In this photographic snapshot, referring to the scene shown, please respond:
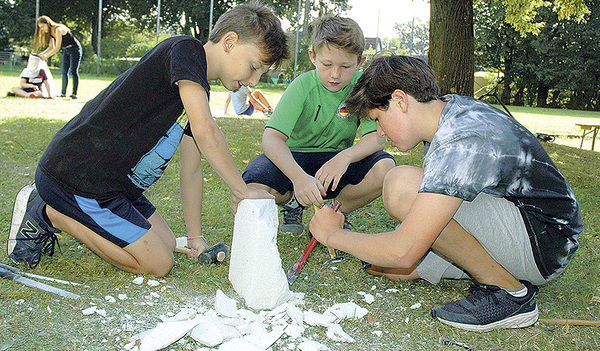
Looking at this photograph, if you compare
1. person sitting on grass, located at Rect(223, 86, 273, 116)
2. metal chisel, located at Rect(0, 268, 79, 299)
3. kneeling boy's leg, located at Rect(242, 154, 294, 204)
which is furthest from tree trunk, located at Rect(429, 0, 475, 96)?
metal chisel, located at Rect(0, 268, 79, 299)

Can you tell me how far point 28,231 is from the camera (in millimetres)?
2609

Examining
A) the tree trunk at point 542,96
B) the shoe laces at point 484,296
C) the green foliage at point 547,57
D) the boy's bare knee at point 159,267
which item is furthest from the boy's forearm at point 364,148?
the tree trunk at point 542,96

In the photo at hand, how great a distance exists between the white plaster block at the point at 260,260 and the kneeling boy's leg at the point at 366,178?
1127 millimetres

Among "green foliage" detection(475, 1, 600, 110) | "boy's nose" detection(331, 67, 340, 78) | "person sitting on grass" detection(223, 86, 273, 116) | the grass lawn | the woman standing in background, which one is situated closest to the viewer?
the grass lawn

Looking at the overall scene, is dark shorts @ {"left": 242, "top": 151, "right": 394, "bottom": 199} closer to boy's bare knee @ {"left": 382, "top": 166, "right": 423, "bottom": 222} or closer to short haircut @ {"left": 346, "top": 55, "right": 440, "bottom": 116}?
boy's bare knee @ {"left": 382, "top": 166, "right": 423, "bottom": 222}

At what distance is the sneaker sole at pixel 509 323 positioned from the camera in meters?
2.24

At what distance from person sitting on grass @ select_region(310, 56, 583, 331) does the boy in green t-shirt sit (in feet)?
2.46

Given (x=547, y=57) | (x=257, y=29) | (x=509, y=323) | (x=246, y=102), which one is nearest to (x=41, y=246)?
(x=257, y=29)

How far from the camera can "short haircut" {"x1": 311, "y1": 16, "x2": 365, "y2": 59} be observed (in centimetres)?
313

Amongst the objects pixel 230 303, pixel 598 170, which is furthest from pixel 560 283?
pixel 598 170

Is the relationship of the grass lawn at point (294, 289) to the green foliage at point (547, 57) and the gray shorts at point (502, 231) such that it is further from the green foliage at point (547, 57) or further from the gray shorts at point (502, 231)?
the green foliage at point (547, 57)

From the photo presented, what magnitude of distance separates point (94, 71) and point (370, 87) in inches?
980

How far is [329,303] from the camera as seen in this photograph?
8.09 feet

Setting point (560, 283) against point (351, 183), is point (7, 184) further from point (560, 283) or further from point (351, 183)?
point (560, 283)
